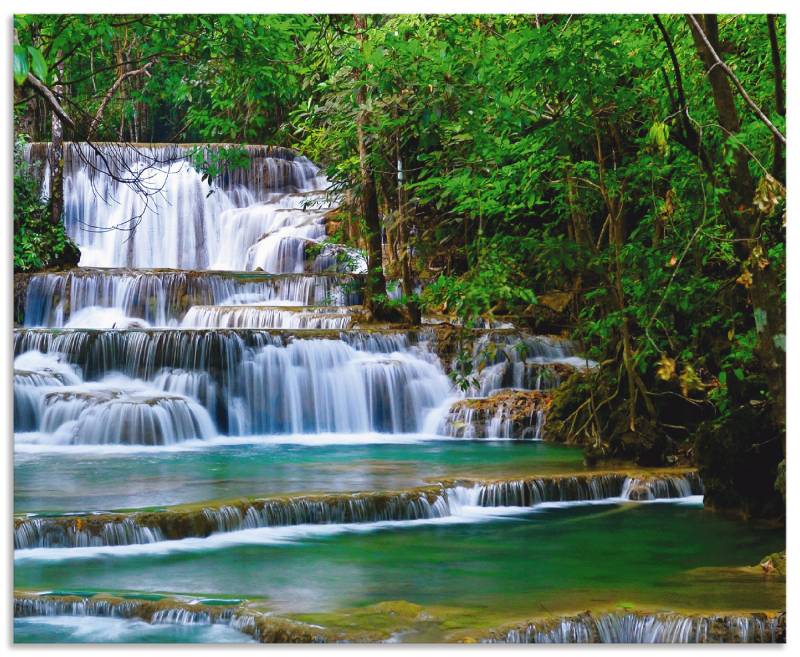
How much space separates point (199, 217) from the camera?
45.2ft

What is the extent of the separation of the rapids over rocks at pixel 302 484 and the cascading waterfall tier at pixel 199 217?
0.08 metres

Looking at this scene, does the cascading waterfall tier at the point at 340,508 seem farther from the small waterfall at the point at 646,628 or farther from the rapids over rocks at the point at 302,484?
the small waterfall at the point at 646,628

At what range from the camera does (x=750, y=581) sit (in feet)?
16.4

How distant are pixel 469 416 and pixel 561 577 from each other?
4222mm

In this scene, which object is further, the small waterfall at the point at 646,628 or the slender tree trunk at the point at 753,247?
the slender tree trunk at the point at 753,247

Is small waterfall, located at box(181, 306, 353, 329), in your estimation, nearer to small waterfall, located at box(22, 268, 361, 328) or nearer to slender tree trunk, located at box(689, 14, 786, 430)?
small waterfall, located at box(22, 268, 361, 328)

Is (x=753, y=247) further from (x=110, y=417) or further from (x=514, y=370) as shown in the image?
(x=514, y=370)

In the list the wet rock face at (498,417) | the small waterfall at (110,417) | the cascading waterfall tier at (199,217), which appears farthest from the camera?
the cascading waterfall tier at (199,217)

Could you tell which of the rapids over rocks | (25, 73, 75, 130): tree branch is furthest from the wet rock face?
(25, 73, 75, 130): tree branch

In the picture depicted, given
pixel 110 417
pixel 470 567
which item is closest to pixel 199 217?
pixel 110 417

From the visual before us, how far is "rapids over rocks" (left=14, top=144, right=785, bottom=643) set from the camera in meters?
4.54

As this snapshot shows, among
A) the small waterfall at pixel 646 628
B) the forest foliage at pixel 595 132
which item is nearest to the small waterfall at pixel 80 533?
the forest foliage at pixel 595 132

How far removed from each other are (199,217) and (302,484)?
781 centimetres

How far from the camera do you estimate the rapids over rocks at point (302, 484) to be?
179 inches
